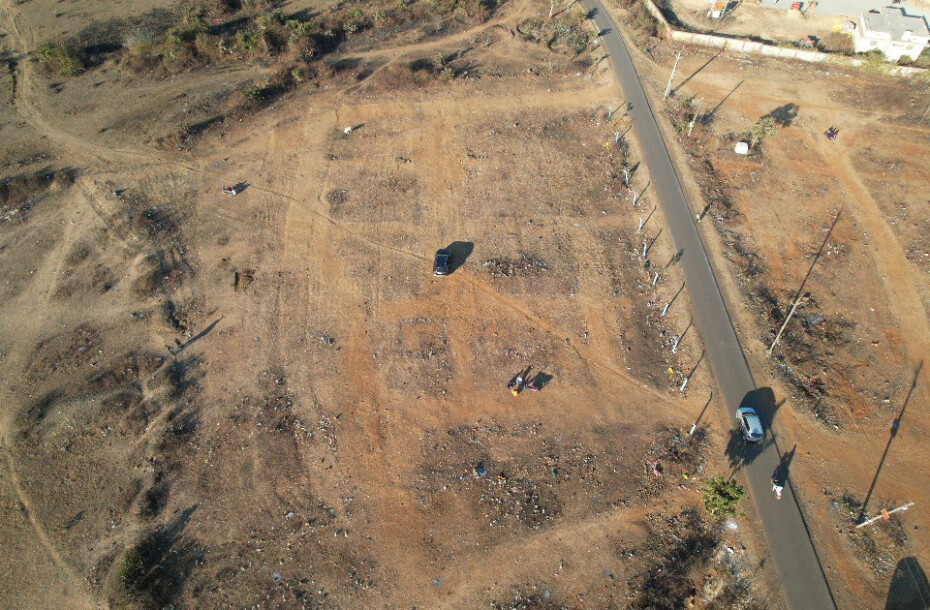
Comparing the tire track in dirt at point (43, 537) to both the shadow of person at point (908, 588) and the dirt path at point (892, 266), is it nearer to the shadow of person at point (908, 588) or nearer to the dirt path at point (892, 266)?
the shadow of person at point (908, 588)

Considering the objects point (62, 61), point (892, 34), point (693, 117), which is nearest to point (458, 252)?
point (693, 117)

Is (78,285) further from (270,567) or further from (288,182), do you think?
(270,567)

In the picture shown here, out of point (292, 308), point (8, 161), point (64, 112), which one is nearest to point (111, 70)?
point (64, 112)

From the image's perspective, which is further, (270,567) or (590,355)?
(590,355)

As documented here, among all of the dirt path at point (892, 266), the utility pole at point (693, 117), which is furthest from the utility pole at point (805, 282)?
the utility pole at point (693, 117)

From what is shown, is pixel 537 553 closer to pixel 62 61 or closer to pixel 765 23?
pixel 765 23

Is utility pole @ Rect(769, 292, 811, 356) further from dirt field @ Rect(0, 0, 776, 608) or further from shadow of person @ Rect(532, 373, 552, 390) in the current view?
shadow of person @ Rect(532, 373, 552, 390)
